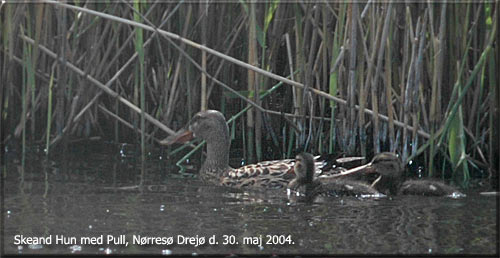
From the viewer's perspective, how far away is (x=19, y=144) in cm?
688

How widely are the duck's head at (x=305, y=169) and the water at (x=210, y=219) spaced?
168mm

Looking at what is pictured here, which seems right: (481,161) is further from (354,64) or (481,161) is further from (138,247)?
(138,247)

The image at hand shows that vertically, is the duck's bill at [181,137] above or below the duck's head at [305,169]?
above

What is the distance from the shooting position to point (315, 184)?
5.63 metres

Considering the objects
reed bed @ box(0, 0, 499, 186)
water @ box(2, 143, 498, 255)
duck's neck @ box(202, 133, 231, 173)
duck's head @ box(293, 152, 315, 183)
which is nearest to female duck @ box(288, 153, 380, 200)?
duck's head @ box(293, 152, 315, 183)

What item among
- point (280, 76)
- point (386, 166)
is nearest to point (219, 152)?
point (280, 76)

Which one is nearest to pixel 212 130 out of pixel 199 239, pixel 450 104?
pixel 450 104

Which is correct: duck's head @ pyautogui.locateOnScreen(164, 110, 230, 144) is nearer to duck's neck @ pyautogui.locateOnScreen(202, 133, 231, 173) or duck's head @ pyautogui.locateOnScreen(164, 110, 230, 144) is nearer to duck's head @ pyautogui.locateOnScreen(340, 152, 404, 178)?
duck's neck @ pyautogui.locateOnScreen(202, 133, 231, 173)

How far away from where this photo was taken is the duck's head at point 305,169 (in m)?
5.62

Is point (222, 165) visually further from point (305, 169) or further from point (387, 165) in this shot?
point (387, 165)

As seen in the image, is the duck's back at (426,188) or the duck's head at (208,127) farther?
the duck's head at (208,127)

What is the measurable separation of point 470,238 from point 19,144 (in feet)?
11.5

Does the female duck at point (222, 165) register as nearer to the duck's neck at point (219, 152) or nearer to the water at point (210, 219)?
the duck's neck at point (219, 152)

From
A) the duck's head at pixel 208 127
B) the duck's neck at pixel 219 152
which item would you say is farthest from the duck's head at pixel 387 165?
the duck's head at pixel 208 127
